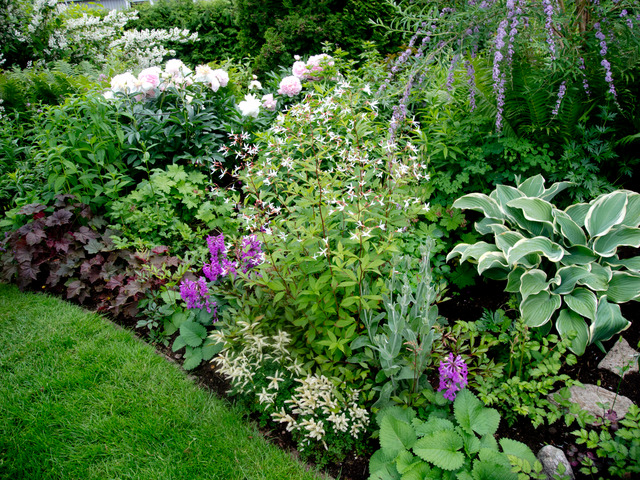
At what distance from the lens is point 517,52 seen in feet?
8.66

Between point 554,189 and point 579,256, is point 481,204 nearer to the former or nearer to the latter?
point 554,189

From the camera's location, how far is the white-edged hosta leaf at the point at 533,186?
2611mm

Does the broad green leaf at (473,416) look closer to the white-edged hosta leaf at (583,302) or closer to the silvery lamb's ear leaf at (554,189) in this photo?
the white-edged hosta leaf at (583,302)

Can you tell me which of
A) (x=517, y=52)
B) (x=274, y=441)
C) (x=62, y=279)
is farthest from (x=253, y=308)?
(x=517, y=52)

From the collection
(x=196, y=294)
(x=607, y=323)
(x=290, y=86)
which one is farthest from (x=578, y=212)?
(x=290, y=86)

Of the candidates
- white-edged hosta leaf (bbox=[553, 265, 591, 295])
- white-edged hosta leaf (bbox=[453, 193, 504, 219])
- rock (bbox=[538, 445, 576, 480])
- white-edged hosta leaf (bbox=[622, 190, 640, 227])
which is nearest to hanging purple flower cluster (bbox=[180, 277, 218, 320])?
white-edged hosta leaf (bbox=[453, 193, 504, 219])

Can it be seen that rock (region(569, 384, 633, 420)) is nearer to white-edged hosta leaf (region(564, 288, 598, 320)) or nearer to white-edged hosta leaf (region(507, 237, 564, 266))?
white-edged hosta leaf (region(564, 288, 598, 320))

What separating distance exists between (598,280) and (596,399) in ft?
1.94

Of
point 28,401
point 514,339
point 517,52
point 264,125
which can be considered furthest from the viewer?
point 264,125

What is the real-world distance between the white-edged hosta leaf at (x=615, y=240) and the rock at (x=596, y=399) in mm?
721

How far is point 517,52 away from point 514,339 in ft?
5.98

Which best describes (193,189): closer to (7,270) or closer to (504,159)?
(7,270)

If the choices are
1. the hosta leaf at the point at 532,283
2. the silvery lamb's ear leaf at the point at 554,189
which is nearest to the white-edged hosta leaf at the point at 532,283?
the hosta leaf at the point at 532,283

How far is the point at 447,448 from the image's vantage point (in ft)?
5.32
